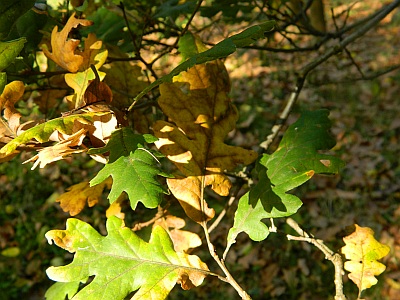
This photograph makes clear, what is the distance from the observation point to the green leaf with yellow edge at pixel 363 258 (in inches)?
42.5

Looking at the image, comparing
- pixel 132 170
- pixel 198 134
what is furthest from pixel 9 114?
pixel 198 134

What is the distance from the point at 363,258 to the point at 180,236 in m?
0.47

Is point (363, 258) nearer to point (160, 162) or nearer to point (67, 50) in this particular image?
point (160, 162)

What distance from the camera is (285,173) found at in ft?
3.35

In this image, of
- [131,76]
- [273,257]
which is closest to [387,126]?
[273,257]

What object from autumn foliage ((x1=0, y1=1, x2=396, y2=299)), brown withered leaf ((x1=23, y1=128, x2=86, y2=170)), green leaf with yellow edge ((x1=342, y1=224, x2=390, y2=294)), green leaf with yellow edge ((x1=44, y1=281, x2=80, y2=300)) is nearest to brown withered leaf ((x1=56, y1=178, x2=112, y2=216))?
autumn foliage ((x1=0, y1=1, x2=396, y2=299))

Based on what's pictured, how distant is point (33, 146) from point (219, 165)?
0.44m

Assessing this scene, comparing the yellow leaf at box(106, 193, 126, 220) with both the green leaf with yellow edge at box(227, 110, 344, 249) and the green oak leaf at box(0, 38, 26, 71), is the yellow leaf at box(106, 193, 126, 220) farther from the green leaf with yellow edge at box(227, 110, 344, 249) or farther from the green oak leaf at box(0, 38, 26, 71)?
the green oak leaf at box(0, 38, 26, 71)

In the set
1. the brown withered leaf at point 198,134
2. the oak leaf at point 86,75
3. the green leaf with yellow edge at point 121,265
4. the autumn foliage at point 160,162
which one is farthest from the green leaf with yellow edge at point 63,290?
the oak leaf at point 86,75

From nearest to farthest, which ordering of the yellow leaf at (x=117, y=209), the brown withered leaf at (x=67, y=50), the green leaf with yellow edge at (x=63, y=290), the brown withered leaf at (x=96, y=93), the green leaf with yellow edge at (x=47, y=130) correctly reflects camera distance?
the green leaf with yellow edge at (x=47, y=130), the brown withered leaf at (x=96, y=93), the brown withered leaf at (x=67, y=50), the green leaf with yellow edge at (x=63, y=290), the yellow leaf at (x=117, y=209)

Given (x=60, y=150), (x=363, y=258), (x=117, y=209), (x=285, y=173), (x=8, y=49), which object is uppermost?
(x=8, y=49)

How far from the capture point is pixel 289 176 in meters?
1.00

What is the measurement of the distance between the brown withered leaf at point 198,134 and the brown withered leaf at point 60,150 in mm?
266

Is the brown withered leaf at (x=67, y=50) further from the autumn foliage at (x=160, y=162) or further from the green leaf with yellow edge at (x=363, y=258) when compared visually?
the green leaf with yellow edge at (x=363, y=258)
